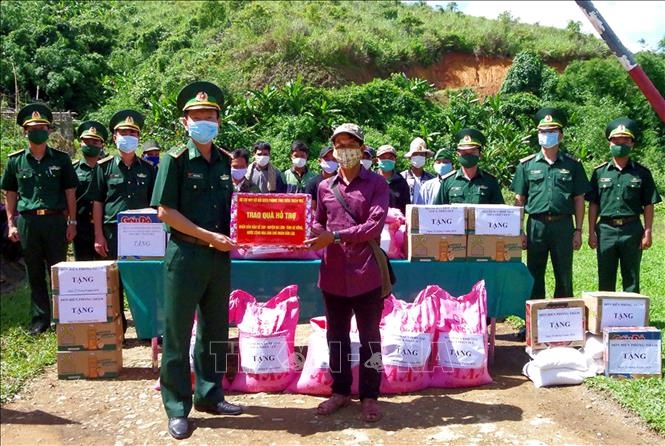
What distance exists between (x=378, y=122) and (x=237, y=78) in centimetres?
494

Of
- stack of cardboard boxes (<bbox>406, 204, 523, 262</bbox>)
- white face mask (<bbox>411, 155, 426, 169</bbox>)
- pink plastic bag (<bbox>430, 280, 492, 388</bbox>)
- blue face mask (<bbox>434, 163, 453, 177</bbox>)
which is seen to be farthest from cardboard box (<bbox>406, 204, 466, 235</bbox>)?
blue face mask (<bbox>434, 163, 453, 177</bbox>)

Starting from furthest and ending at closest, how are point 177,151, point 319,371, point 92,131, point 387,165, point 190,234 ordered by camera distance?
point 387,165 → point 92,131 → point 319,371 → point 177,151 → point 190,234

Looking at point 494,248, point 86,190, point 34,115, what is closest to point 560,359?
point 494,248

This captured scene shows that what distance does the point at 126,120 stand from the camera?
20.0 ft

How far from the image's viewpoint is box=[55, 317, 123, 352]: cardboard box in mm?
5016

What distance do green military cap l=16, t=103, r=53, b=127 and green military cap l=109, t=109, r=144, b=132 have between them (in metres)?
0.59

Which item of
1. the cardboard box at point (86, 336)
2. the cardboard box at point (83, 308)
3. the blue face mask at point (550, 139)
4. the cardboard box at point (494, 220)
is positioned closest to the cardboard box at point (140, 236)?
the cardboard box at point (83, 308)

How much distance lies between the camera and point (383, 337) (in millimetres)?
4805

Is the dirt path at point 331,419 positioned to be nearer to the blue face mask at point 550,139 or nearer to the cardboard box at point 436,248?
the cardboard box at point 436,248

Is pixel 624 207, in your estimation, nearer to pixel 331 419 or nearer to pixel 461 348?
pixel 461 348

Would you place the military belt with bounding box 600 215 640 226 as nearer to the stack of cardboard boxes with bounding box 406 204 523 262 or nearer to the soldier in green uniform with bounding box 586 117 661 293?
the soldier in green uniform with bounding box 586 117 661 293

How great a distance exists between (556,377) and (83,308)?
3676 millimetres

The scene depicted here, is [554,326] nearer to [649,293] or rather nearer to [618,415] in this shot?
[618,415]

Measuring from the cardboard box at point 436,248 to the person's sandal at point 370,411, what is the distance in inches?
55.9
